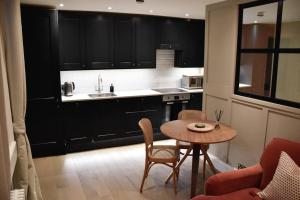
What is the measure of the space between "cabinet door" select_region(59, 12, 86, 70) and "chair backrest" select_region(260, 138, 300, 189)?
11.3ft

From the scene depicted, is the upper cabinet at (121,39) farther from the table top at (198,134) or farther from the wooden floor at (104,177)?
the table top at (198,134)

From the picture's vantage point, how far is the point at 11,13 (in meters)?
2.33

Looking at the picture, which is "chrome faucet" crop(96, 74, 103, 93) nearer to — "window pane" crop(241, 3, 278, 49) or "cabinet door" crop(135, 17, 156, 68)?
"cabinet door" crop(135, 17, 156, 68)

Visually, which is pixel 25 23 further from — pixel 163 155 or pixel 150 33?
pixel 163 155

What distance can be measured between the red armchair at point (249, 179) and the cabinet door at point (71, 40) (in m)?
3.27

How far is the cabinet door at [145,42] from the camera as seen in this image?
5039mm

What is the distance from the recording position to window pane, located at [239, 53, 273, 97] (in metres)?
3.25

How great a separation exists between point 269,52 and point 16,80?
9.23 feet

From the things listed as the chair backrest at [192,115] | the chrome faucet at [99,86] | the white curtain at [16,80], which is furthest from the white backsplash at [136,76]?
the white curtain at [16,80]

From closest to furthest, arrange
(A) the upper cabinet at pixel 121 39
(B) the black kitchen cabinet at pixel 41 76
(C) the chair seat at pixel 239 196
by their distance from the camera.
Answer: (C) the chair seat at pixel 239 196, (B) the black kitchen cabinet at pixel 41 76, (A) the upper cabinet at pixel 121 39

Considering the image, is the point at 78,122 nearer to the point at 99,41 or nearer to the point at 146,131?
the point at 99,41

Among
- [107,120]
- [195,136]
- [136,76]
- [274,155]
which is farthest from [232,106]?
[136,76]

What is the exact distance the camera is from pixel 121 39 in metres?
4.92

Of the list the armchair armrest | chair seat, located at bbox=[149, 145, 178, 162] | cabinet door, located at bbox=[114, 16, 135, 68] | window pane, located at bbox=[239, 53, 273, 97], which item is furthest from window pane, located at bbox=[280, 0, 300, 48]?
cabinet door, located at bbox=[114, 16, 135, 68]
